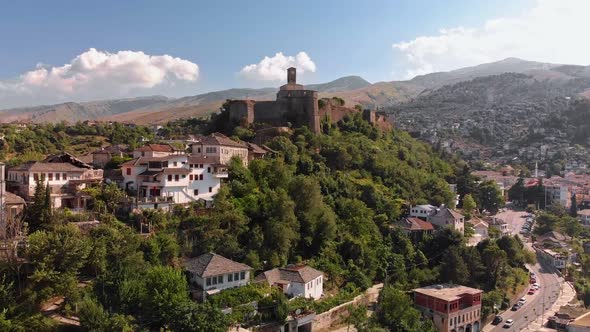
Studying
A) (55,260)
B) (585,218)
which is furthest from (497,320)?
(585,218)

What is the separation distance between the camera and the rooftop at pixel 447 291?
115 ft

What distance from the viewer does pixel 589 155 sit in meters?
115

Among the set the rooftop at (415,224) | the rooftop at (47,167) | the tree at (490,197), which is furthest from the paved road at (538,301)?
the rooftop at (47,167)

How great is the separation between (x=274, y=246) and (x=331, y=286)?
181 inches

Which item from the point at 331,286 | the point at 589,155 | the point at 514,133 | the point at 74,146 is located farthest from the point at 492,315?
the point at 514,133

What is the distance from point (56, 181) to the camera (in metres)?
31.5

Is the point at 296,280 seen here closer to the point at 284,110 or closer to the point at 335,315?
the point at 335,315

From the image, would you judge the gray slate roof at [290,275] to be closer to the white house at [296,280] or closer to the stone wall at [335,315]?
the white house at [296,280]

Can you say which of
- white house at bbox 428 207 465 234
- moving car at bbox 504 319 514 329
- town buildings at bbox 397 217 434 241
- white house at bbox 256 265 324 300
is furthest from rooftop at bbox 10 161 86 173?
moving car at bbox 504 319 514 329

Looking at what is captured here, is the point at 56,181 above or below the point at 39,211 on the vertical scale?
above

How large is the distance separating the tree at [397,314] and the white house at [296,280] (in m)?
3.96

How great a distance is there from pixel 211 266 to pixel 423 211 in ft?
78.7

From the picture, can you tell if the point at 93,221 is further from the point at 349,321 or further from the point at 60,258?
the point at 349,321

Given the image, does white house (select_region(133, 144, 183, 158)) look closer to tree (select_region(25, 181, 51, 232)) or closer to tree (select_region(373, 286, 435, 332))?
tree (select_region(25, 181, 51, 232))
